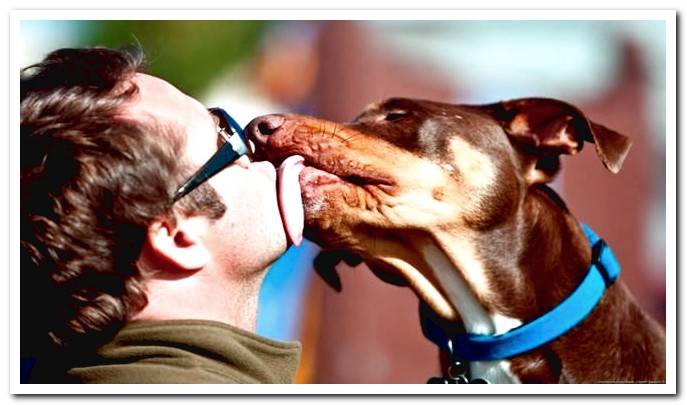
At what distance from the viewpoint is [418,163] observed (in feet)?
10.3

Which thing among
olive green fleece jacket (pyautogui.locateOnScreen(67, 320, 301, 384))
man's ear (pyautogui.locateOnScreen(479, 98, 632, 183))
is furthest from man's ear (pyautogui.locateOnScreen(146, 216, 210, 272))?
man's ear (pyautogui.locateOnScreen(479, 98, 632, 183))

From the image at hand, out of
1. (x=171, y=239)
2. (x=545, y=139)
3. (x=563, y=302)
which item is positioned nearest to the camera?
(x=171, y=239)

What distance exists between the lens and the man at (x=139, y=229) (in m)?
2.53

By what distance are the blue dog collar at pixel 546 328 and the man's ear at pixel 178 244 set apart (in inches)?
36.0

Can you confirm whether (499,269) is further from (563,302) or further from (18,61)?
(18,61)

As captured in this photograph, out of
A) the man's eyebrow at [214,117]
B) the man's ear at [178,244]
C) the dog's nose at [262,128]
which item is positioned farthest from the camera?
the dog's nose at [262,128]

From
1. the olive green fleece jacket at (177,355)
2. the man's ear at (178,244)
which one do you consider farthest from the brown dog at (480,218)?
the olive green fleece jacket at (177,355)

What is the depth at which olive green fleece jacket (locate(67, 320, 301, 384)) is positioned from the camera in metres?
2.51

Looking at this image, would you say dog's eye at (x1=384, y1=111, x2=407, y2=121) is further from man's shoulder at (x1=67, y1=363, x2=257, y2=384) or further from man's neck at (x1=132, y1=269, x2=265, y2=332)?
man's shoulder at (x1=67, y1=363, x2=257, y2=384)

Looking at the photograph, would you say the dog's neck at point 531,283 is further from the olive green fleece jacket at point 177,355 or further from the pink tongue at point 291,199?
the olive green fleece jacket at point 177,355

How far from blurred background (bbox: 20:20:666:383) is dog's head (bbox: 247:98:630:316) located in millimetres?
369

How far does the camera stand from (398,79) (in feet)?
15.8
